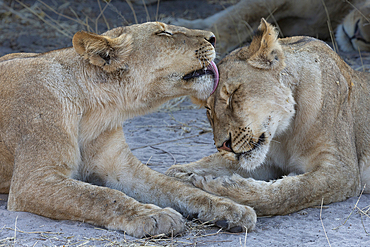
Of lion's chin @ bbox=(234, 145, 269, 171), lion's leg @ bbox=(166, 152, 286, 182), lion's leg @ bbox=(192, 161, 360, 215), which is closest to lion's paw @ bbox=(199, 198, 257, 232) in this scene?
lion's leg @ bbox=(192, 161, 360, 215)

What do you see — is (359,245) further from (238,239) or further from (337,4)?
(337,4)

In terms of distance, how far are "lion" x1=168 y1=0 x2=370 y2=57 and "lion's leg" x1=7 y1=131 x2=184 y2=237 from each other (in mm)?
4016

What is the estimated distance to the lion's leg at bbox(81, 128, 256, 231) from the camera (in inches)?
101

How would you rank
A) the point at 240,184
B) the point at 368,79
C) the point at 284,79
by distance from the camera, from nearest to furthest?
the point at 240,184, the point at 284,79, the point at 368,79

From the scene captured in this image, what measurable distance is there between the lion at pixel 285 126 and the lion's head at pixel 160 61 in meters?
0.16

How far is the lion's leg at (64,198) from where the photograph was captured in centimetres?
226

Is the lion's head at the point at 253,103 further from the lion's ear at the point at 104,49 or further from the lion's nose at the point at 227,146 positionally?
the lion's ear at the point at 104,49

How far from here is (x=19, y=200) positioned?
2.43 m

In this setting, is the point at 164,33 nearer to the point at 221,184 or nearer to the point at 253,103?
the point at 253,103

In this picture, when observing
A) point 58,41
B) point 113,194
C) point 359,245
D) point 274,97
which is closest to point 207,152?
point 274,97

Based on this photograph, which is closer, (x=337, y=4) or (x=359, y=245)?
(x=359, y=245)

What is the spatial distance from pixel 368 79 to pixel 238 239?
1826mm

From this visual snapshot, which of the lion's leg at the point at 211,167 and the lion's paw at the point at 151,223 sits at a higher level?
the lion's paw at the point at 151,223

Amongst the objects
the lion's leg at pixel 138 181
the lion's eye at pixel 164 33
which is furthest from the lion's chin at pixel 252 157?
the lion's eye at pixel 164 33
